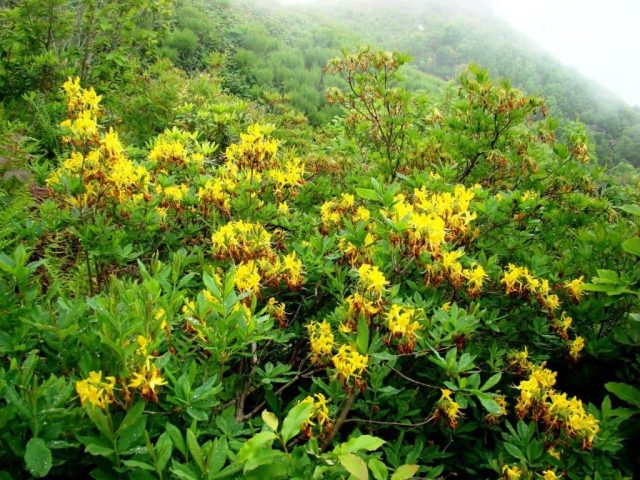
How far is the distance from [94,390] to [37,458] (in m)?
0.14

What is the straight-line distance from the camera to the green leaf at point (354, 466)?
0.78 m

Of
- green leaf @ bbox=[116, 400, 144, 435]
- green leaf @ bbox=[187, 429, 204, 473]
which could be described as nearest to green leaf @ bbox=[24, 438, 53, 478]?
green leaf @ bbox=[116, 400, 144, 435]

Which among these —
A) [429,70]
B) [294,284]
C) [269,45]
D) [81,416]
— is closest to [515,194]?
[294,284]

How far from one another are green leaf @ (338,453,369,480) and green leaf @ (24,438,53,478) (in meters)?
0.54

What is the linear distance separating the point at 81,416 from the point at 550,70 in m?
28.5

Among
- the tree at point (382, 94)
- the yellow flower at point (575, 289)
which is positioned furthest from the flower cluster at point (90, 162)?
the tree at point (382, 94)

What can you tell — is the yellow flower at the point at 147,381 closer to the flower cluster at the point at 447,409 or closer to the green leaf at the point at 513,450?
the flower cluster at the point at 447,409

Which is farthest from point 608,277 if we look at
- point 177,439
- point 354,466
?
point 177,439

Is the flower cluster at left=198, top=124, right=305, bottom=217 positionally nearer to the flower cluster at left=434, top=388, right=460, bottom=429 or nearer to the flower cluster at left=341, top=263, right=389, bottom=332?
the flower cluster at left=341, top=263, right=389, bottom=332

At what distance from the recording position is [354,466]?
0.79 metres

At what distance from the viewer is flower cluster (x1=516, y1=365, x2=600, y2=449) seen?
134cm

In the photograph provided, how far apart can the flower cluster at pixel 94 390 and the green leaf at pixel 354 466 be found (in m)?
0.50

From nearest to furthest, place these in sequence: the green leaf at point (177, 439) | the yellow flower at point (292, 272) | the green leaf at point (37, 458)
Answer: the green leaf at point (37, 458) < the green leaf at point (177, 439) < the yellow flower at point (292, 272)

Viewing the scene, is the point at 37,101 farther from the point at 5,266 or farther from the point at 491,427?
the point at 491,427
